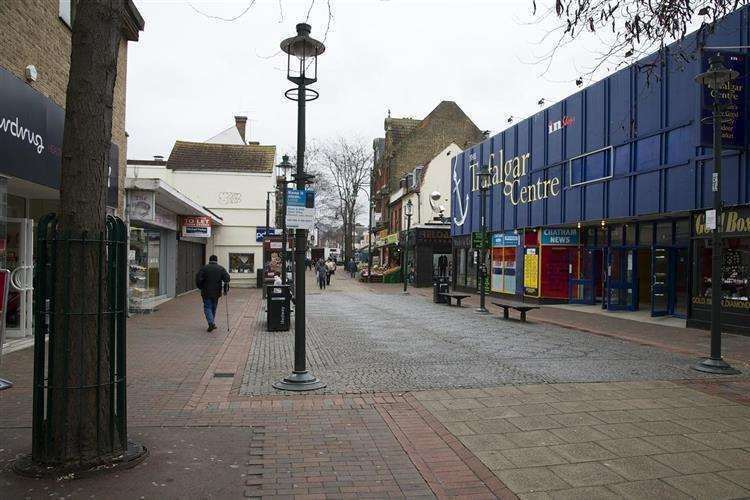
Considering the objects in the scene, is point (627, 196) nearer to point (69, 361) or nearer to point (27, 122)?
point (27, 122)

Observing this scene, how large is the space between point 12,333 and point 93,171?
7.89m

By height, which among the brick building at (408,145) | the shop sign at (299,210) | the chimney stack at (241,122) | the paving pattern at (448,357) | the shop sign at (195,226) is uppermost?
the chimney stack at (241,122)

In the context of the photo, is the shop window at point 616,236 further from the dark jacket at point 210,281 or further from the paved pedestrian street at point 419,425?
the dark jacket at point 210,281

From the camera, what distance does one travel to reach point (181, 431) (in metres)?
5.36

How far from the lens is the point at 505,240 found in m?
25.1

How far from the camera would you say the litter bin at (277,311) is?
44.2ft

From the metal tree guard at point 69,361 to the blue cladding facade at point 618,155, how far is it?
930 cm

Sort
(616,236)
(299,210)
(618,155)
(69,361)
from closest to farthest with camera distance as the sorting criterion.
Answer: (69,361) < (299,210) < (618,155) < (616,236)

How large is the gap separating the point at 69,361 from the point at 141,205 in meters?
12.3

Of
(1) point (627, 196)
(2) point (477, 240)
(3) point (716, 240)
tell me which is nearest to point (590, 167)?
(1) point (627, 196)

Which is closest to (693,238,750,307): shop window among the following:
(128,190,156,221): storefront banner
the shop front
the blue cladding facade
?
the shop front

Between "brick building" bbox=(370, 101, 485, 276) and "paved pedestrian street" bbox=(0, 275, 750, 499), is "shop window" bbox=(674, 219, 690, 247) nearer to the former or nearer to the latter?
"paved pedestrian street" bbox=(0, 275, 750, 499)

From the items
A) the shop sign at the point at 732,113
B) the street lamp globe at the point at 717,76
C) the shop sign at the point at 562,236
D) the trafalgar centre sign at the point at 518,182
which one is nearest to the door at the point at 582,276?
the shop sign at the point at 562,236

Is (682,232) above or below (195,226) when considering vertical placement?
Result: below
